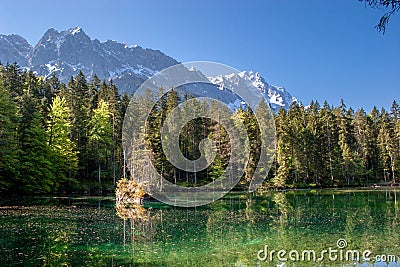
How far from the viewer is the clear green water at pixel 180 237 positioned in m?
10.8

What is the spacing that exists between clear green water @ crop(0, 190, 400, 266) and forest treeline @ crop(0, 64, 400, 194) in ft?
51.3

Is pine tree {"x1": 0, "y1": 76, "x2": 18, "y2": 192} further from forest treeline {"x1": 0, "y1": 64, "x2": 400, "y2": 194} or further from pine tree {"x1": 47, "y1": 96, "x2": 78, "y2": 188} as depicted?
pine tree {"x1": 47, "y1": 96, "x2": 78, "y2": 188}

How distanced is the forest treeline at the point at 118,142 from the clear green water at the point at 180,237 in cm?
1562

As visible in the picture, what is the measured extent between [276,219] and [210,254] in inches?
353

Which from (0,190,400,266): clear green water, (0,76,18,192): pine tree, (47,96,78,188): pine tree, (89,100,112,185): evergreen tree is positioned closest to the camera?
(0,190,400,266): clear green water

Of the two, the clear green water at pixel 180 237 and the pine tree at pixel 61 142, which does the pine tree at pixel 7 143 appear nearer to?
the pine tree at pixel 61 142

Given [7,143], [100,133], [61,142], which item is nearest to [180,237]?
[7,143]

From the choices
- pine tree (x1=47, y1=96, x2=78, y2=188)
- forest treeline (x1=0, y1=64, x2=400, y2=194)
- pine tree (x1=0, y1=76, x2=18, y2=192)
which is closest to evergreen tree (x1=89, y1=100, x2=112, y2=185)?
forest treeline (x1=0, y1=64, x2=400, y2=194)

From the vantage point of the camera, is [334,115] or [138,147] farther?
[334,115]

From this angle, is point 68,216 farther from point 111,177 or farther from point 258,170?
point 258,170

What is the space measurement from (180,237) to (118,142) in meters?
38.1

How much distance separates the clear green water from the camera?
Answer: 1079 centimetres

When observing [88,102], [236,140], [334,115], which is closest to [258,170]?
[236,140]

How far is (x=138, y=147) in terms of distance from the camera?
128 feet
